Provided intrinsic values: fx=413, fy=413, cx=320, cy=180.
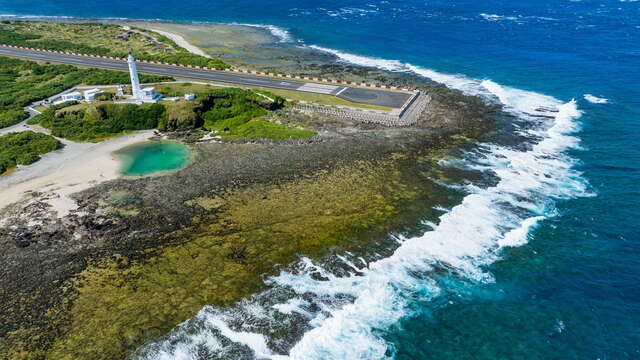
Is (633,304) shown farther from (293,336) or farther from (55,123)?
(55,123)

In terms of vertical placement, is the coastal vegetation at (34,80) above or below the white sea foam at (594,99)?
above

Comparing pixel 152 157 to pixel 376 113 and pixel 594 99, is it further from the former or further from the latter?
pixel 594 99

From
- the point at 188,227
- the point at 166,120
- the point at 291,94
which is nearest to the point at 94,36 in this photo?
the point at 166,120

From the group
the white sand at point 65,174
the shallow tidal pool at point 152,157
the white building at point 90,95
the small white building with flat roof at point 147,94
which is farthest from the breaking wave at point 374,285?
the white building at point 90,95

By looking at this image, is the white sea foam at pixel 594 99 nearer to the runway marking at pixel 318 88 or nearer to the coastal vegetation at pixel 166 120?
the runway marking at pixel 318 88

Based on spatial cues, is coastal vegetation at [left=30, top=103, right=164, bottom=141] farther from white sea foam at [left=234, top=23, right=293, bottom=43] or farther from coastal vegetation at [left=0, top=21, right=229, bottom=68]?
white sea foam at [left=234, top=23, right=293, bottom=43]

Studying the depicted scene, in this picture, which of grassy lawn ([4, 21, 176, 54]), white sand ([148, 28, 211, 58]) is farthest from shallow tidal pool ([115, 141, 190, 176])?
grassy lawn ([4, 21, 176, 54])

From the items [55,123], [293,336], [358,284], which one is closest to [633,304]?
[358,284]
